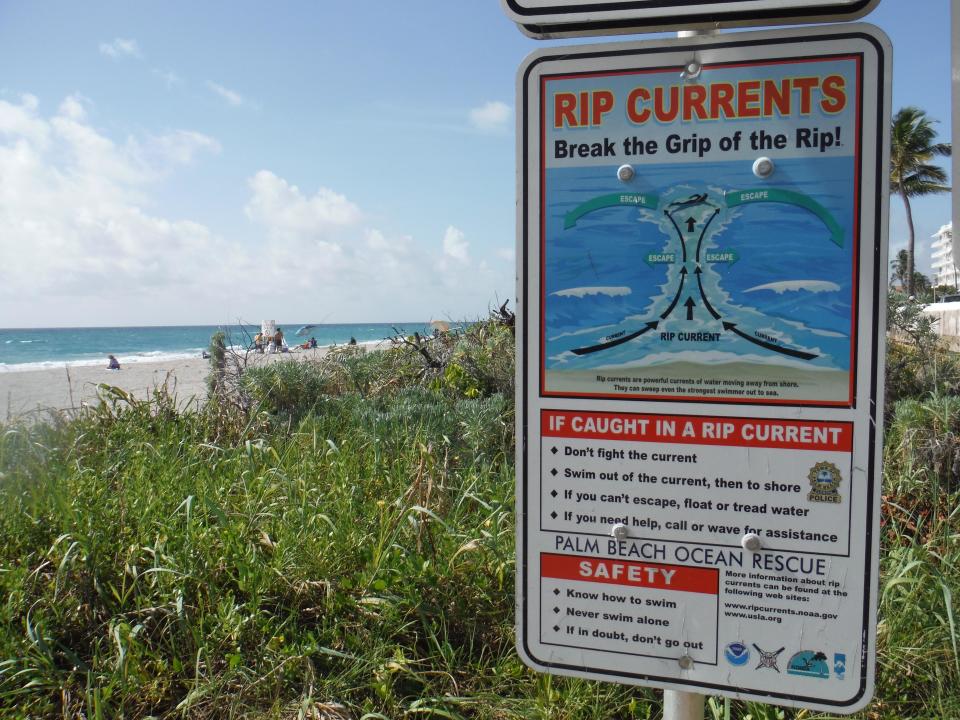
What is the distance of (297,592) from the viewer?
2635 mm

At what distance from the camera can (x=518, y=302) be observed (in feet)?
5.33

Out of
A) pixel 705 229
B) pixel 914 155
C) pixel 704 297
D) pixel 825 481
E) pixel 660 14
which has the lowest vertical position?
pixel 825 481

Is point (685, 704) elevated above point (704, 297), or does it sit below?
below

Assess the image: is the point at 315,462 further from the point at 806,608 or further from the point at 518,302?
the point at 806,608

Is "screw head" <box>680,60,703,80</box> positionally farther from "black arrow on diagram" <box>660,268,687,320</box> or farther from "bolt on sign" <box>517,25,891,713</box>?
"black arrow on diagram" <box>660,268,687,320</box>

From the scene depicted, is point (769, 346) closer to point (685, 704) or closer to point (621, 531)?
point (621, 531)

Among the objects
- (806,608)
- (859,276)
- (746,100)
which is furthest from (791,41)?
(806,608)

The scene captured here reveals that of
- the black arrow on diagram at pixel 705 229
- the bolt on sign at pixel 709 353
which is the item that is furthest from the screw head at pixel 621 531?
the black arrow on diagram at pixel 705 229

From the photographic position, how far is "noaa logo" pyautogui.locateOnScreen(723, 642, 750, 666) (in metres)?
1.56

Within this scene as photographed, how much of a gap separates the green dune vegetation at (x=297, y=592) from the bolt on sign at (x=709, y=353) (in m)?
0.75

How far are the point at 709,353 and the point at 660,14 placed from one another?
74 cm

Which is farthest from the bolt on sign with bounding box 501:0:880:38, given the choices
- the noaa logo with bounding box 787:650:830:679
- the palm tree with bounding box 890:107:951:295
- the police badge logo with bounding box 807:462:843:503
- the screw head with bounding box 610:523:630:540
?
the palm tree with bounding box 890:107:951:295

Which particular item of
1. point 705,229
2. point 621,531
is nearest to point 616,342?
point 705,229

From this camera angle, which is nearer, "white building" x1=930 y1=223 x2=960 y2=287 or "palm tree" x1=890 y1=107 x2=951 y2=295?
"white building" x1=930 y1=223 x2=960 y2=287
